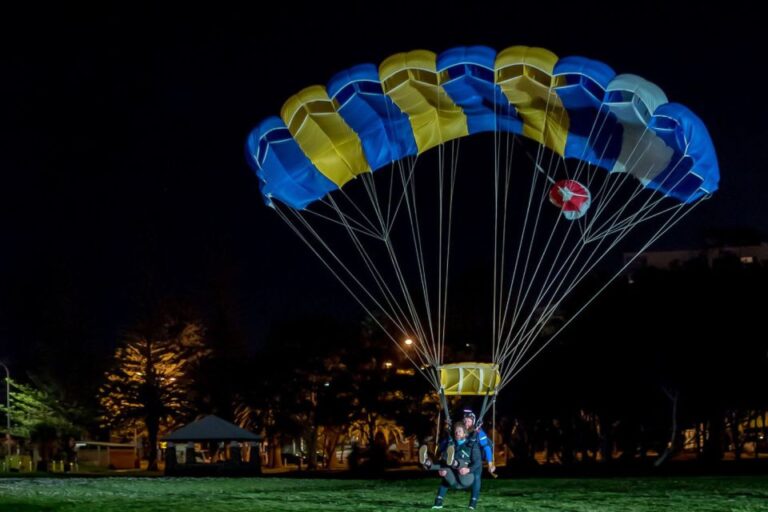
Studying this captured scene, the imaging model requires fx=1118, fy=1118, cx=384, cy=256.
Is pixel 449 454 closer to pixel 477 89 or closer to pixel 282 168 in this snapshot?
pixel 477 89

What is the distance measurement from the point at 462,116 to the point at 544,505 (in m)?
6.98

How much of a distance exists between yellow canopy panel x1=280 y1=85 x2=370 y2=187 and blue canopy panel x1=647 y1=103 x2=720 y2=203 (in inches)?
206

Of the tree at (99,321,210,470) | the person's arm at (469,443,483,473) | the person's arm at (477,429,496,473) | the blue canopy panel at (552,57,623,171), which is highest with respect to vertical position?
the blue canopy panel at (552,57,623,171)

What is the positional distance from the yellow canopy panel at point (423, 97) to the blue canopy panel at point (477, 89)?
0.16 meters

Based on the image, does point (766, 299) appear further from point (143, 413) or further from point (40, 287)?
point (40, 287)

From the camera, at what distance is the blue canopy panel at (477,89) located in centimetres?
1767

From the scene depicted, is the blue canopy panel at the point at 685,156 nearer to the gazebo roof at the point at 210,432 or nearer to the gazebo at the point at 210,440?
the gazebo at the point at 210,440

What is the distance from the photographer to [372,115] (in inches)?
764

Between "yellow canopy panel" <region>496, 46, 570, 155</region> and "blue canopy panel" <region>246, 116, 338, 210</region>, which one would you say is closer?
"yellow canopy panel" <region>496, 46, 570, 155</region>

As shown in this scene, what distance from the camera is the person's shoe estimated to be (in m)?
15.1

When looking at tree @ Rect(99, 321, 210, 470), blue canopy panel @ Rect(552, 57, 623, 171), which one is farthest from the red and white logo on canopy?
tree @ Rect(99, 321, 210, 470)

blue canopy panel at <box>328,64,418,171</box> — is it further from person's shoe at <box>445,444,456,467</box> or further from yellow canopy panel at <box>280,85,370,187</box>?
person's shoe at <box>445,444,456,467</box>

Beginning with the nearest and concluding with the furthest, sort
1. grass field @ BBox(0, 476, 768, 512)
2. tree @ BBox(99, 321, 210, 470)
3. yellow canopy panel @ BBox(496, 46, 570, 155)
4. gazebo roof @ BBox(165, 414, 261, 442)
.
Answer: grass field @ BBox(0, 476, 768, 512), yellow canopy panel @ BBox(496, 46, 570, 155), gazebo roof @ BBox(165, 414, 261, 442), tree @ BBox(99, 321, 210, 470)

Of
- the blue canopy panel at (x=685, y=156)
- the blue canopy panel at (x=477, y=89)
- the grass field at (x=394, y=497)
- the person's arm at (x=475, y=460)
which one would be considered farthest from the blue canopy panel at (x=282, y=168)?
the person's arm at (x=475, y=460)
